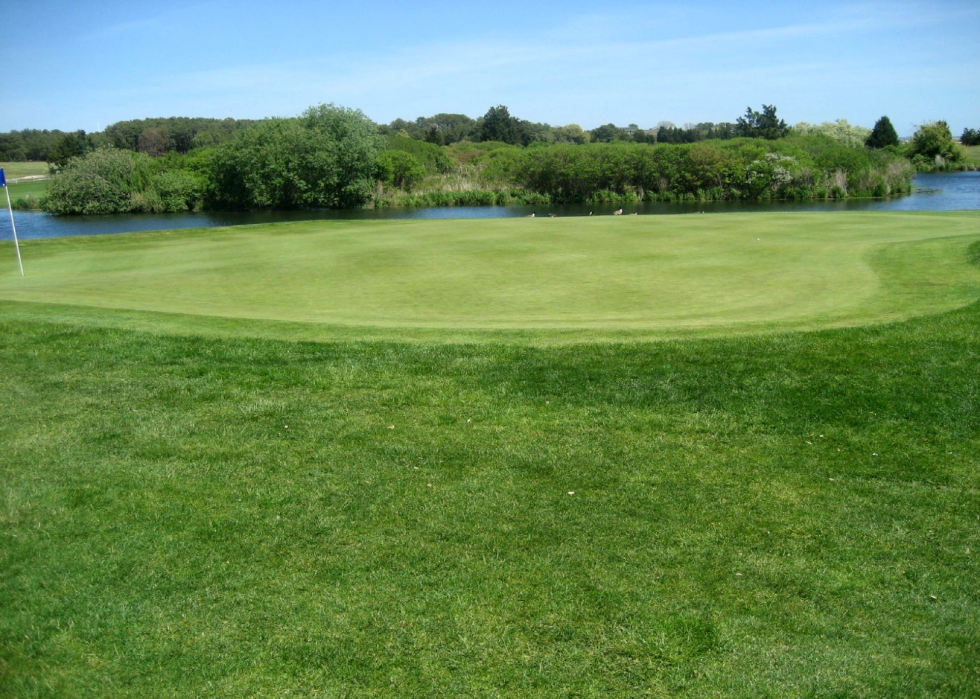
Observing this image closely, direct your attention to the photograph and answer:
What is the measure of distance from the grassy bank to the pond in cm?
5014

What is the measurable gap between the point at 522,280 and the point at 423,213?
173ft

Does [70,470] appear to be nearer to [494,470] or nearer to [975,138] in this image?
[494,470]

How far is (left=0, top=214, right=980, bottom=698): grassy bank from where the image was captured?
3.89 meters

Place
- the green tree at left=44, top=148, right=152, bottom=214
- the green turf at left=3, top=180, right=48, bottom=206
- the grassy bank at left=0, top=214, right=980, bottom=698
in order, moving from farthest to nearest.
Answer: the green turf at left=3, top=180, right=48, bottom=206 < the green tree at left=44, top=148, right=152, bottom=214 < the grassy bank at left=0, top=214, right=980, bottom=698

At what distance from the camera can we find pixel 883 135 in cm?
11231

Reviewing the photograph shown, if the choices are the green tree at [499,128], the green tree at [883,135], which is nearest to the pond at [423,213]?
the green tree at [883,135]

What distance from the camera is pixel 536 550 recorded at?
16.1 ft

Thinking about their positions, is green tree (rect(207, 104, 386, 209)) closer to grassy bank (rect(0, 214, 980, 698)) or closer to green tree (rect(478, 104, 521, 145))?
grassy bank (rect(0, 214, 980, 698))

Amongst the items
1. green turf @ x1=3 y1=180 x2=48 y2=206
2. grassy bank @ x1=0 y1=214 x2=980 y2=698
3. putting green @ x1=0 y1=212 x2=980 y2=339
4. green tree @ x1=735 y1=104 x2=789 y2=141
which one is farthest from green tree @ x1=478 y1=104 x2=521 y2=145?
grassy bank @ x1=0 y1=214 x2=980 y2=698

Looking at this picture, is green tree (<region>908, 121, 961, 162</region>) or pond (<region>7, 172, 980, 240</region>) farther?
green tree (<region>908, 121, 961, 162</region>)

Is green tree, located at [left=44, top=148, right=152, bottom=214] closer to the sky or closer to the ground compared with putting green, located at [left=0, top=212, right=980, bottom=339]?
closer to the sky

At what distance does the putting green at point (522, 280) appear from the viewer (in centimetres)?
1103

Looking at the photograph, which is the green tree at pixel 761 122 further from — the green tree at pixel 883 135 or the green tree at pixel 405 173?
the green tree at pixel 405 173

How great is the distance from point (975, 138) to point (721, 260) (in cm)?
15941
